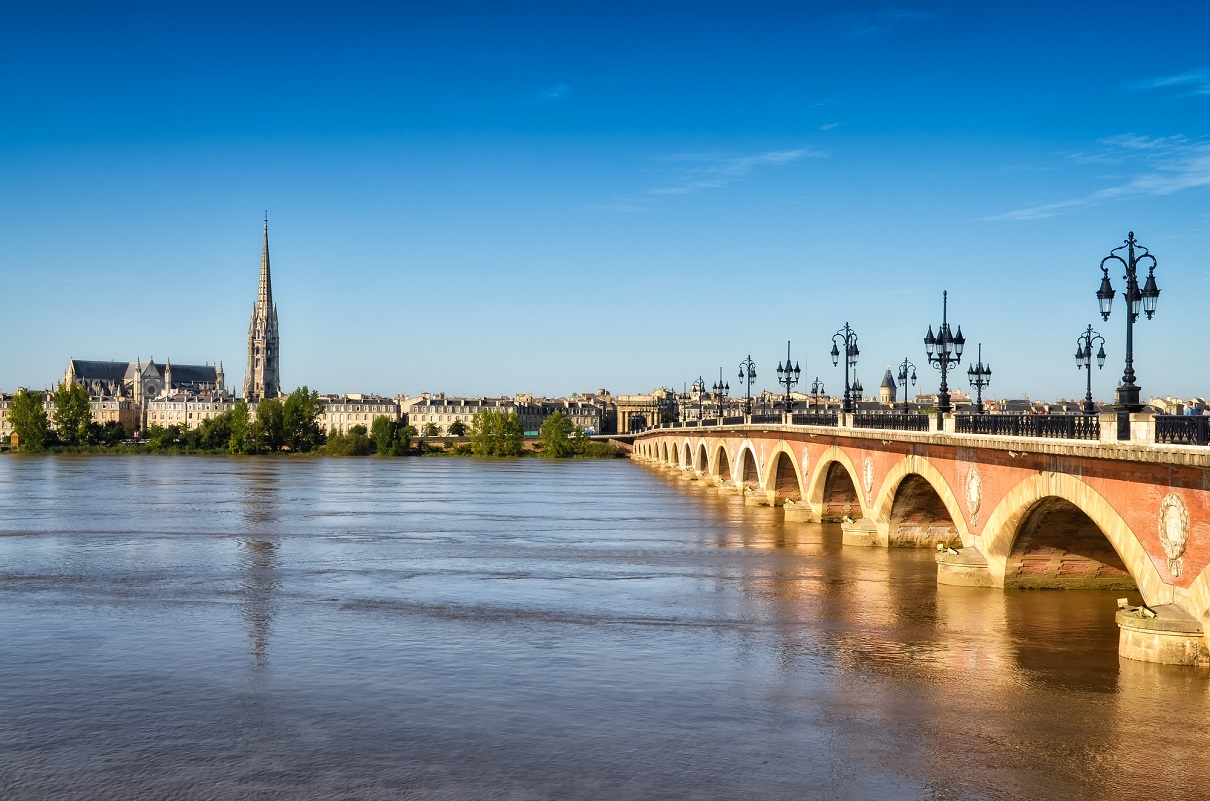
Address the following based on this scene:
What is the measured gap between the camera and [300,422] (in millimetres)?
133625

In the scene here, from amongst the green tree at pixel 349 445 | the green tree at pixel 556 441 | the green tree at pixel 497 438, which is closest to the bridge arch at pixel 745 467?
the green tree at pixel 349 445

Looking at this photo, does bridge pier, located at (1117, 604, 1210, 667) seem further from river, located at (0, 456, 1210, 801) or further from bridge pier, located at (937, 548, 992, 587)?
bridge pier, located at (937, 548, 992, 587)

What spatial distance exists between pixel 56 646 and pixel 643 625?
35.5 feet

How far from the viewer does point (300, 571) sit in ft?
110

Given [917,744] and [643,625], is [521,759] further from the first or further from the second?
[643,625]

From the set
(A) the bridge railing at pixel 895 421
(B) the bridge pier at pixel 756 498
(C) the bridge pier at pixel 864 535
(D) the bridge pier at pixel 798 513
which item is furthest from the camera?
(B) the bridge pier at pixel 756 498

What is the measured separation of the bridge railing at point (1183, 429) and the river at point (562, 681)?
3.53 metres

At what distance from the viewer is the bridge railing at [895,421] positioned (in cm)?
3403

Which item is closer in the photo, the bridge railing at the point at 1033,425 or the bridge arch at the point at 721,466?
the bridge railing at the point at 1033,425

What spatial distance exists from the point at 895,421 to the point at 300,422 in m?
105

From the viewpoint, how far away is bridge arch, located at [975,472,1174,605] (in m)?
20.2

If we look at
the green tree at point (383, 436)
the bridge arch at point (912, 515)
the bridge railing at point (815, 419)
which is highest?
the bridge railing at point (815, 419)

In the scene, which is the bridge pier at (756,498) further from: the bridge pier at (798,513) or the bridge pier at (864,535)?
the bridge pier at (864,535)

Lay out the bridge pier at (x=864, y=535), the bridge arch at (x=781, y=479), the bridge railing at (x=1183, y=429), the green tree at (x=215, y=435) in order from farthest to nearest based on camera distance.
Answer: the green tree at (x=215, y=435) < the bridge arch at (x=781, y=479) < the bridge pier at (x=864, y=535) < the bridge railing at (x=1183, y=429)
